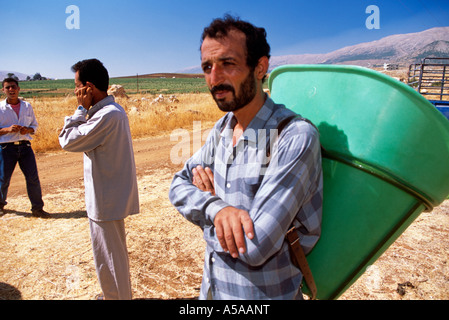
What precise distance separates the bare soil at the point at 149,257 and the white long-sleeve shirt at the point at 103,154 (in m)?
1.13

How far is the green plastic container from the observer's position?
3.59ft

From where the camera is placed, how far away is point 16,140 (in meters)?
5.20

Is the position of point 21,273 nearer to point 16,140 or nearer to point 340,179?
point 16,140

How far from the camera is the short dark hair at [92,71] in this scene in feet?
8.75

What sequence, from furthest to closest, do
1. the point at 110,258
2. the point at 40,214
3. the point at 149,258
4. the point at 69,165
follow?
the point at 69,165, the point at 40,214, the point at 149,258, the point at 110,258

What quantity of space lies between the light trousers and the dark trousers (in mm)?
3266

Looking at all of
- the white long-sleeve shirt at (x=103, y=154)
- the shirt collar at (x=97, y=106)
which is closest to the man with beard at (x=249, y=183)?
the white long-sleeve shirt at (x=103, y=154)

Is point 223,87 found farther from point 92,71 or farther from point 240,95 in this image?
point 92,71

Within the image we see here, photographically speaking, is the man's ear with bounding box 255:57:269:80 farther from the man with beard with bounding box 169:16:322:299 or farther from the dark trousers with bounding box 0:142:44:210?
the dark trousers with bounding box 0:142:44:210

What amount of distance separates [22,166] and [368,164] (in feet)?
18.9

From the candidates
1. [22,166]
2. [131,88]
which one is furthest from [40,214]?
[131,88]

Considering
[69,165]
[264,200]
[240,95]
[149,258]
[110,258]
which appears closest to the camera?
[264,200]

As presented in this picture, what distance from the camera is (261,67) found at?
1.47 m
